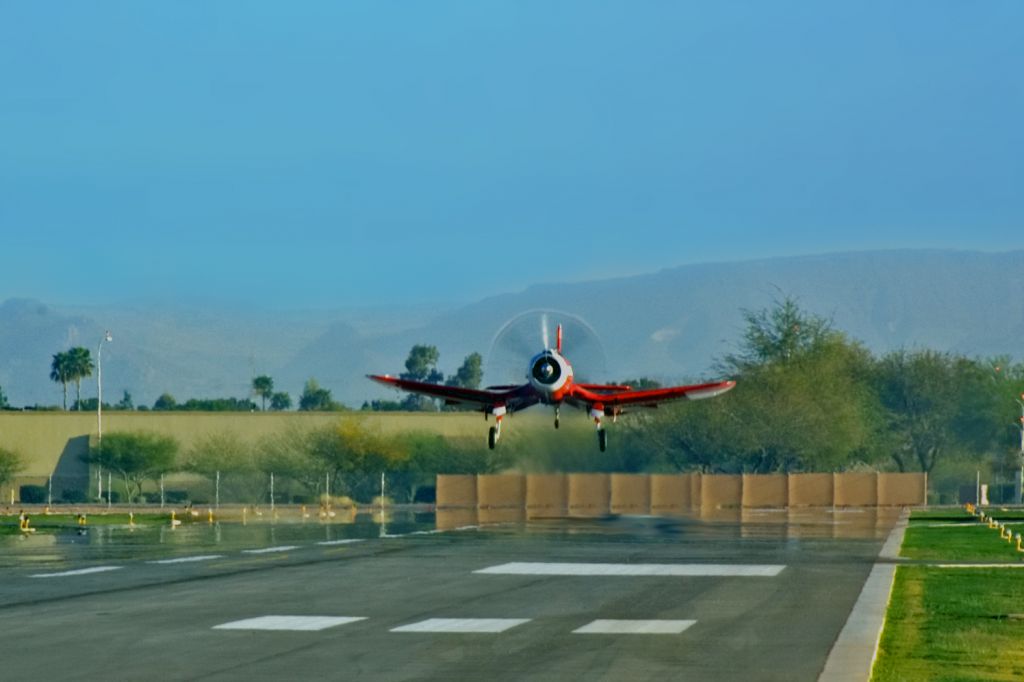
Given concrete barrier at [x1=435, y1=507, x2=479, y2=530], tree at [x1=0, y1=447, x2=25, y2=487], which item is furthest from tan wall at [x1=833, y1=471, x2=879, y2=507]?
tree at [x1=0, y1=447, x2=25, y2=487]

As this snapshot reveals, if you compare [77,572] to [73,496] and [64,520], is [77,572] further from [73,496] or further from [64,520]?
[73,496]

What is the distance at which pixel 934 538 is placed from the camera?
50.6 m

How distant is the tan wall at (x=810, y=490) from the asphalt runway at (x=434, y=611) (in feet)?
150

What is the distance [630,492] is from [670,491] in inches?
81.3

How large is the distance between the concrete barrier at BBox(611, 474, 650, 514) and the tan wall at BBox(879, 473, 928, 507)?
12.4m

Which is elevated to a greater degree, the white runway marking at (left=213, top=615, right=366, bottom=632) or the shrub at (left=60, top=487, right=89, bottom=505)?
the white runway marking at (left=213, top=615, right=366, bottom=632)

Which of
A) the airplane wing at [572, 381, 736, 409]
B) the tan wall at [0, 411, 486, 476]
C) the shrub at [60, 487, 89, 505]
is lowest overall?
the shrub at [60, 487, 89, 505]

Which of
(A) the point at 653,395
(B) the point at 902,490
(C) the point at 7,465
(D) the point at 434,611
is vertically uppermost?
(A) the point at 653,395

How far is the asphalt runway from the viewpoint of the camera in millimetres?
19594

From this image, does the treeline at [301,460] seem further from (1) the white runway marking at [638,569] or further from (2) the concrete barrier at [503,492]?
(1) the white runway marking at [638,569]

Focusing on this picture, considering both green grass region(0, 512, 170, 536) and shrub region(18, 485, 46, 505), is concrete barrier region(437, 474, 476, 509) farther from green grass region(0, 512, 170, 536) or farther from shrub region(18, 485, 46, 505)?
shrub region(18, 485, 46, 505)

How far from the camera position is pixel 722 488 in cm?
9262

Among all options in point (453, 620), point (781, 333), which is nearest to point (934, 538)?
point (453, 620)

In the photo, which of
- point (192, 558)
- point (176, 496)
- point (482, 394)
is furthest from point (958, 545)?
point (176, 496)
